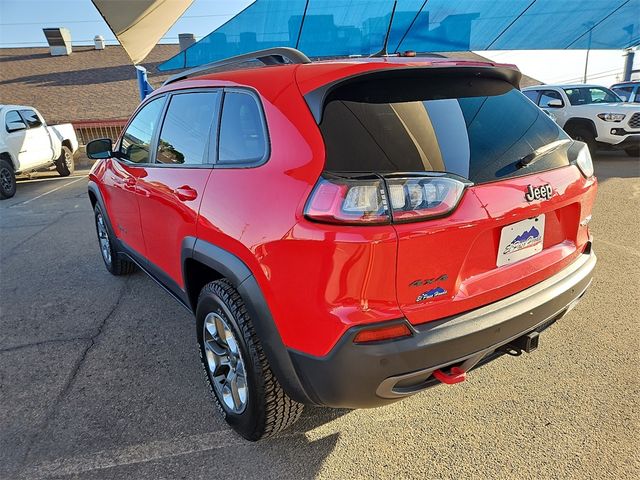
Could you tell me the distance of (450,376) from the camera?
69.7 inches

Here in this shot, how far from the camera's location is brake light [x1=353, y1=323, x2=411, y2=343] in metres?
1.61

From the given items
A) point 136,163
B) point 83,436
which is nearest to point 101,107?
point 136,163

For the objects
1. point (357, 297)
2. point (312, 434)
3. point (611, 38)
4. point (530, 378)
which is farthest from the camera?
point (611, 38)

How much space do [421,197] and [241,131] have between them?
1.02m

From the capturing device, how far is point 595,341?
116 inches

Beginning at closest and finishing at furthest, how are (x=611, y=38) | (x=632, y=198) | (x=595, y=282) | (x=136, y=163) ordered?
1. (x=136, y=163)
2. (x=595, y=282)
3. (x=632, y=198)
4. (x=611, y=38)

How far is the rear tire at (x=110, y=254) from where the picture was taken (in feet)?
14.2

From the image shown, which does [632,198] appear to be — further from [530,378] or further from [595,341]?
[530,378]

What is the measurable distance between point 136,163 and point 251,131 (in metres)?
1.61

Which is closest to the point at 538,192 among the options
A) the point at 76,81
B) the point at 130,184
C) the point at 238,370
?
the point at 238,370

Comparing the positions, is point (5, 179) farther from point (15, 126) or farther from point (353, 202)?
point (353, 202)

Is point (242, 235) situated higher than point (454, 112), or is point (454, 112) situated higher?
point (454, 112)

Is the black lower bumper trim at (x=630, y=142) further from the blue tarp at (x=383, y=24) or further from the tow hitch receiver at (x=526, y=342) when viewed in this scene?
the tow hitch receiver at (x=526, y=342)

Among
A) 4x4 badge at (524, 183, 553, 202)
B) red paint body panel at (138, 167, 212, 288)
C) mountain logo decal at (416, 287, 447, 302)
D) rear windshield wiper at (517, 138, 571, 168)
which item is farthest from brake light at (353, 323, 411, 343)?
red paint body panel at (138, 167, 212, 288)
